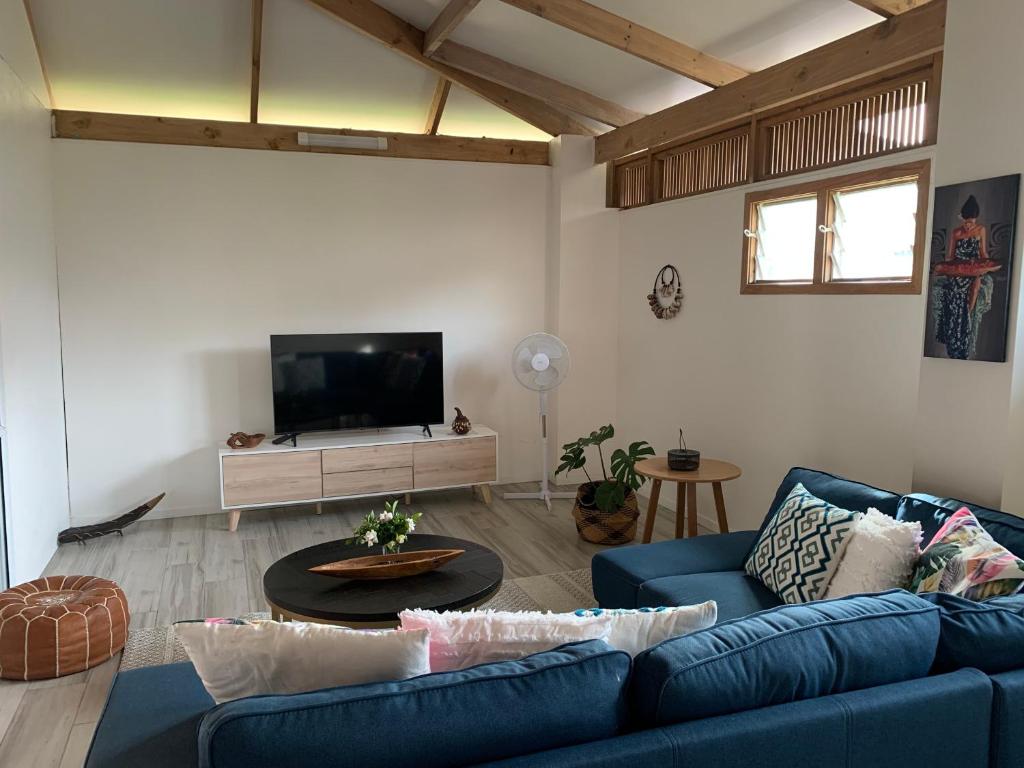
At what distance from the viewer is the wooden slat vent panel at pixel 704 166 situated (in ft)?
15.8

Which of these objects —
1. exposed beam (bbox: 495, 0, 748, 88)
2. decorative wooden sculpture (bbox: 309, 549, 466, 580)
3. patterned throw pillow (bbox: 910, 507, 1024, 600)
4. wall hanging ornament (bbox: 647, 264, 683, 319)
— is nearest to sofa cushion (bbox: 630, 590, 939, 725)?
patterned throw pillow (bbox: 910, 507, 1024, 600)

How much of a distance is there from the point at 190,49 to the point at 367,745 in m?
5.11

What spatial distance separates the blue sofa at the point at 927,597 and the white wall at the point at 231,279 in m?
3.13

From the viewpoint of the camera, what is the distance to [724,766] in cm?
153

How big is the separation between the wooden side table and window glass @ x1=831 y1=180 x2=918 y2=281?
1.20 m

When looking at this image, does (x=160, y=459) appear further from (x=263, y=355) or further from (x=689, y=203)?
(x=689, y=203)

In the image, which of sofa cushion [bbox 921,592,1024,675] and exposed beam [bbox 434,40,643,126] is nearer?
sofa cushion [bbox 921,592,1024,675]

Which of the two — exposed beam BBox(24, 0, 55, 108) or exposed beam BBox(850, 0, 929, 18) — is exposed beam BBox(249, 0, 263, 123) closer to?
exposed beam BBox(24, 0, 55, 108)

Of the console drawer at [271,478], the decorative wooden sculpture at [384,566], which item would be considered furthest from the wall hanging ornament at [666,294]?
the decorative wooden sculpture at [384,566]

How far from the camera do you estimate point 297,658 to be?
1.61 m

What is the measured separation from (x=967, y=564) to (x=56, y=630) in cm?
332

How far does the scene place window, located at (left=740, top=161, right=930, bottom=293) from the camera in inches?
145

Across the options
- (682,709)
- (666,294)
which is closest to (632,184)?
(666,294)

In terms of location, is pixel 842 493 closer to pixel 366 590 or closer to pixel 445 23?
pixel 366 590
